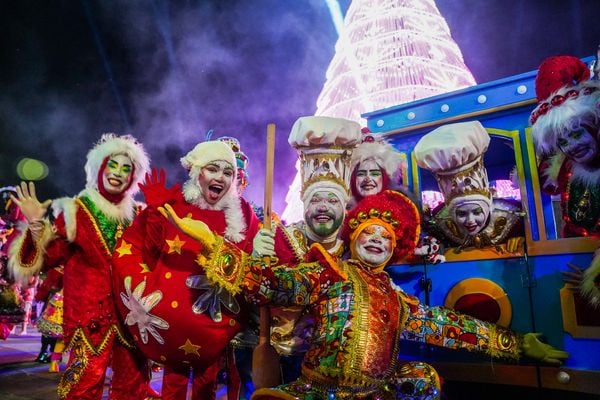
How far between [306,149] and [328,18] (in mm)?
9888

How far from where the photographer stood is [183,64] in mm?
11398

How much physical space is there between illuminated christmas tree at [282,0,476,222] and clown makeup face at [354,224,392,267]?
3.23 meters

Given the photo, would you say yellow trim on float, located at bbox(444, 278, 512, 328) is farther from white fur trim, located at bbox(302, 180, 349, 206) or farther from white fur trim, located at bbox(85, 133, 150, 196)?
white fur trim, located at bbox(85, 133, 150, 196)

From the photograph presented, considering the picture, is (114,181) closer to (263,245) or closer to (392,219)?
(263,245)

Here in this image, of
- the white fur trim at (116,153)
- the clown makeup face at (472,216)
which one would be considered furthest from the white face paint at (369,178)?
the white fur trim at (116,153)

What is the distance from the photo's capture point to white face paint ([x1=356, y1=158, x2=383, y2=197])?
294cm

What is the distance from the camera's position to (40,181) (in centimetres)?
1061

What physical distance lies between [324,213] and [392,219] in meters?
0.47

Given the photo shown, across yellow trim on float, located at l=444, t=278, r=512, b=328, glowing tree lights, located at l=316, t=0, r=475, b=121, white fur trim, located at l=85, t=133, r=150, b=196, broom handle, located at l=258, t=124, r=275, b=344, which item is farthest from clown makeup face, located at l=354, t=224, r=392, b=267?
glowing tree lights, located at l=316, t=0, r=475, b=121

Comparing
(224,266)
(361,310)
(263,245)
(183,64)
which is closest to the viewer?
(224,266)

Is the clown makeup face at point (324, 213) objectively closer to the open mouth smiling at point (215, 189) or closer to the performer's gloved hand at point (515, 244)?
the open mouth smiling at point (215, 189)

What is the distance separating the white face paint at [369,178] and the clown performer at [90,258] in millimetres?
1665

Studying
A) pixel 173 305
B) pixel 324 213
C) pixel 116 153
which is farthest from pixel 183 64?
pixel 173 305

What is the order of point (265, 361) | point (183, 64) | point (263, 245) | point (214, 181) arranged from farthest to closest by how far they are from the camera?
point (183, 64) < point (214, 181) < point (263, 245) < point (265, 361)
